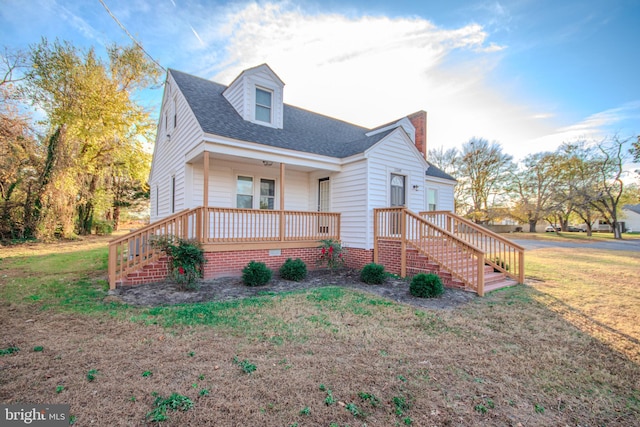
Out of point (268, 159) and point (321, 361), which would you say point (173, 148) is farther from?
point (321, 361)

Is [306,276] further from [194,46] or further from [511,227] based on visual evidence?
[511,227]

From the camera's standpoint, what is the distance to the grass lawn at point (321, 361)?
2.50 meters

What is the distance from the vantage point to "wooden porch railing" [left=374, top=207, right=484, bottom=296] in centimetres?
702

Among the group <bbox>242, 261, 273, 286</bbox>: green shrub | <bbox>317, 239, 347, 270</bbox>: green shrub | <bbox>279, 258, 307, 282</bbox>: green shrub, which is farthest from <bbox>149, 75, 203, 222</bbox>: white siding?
<bbox>317, 239, 347, 270</bbox>: green shrub

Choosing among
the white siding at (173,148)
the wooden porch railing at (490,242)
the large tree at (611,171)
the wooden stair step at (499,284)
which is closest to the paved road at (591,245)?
the large tree at (611,171)

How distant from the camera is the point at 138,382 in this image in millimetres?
2799

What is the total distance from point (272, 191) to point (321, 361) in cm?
787

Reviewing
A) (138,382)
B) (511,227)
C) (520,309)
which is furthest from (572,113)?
(511,227)

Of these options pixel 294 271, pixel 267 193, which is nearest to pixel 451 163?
pixel 267 193

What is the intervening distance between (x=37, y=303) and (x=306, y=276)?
5933mm

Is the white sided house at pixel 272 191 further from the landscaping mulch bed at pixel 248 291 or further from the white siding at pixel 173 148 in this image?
the landscaping mulch bed at pixel 248 291

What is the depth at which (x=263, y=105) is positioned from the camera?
1010cm

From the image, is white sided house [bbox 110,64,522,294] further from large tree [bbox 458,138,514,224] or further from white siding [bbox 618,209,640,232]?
white siding [bbox 618,209,640,232]

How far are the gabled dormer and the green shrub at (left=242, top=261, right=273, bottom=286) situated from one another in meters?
5.45
